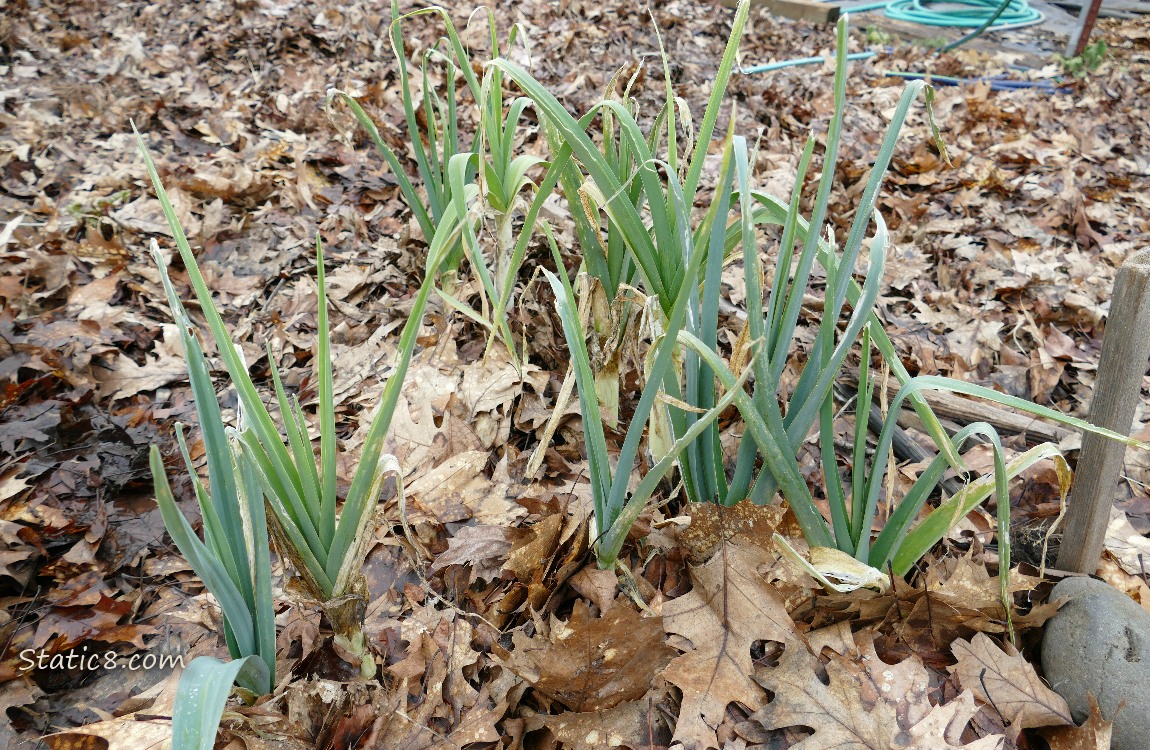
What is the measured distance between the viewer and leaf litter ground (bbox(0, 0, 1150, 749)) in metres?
1.05

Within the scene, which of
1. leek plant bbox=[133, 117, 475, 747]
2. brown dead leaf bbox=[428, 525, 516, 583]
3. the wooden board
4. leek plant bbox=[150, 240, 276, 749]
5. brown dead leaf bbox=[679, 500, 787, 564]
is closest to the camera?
leek plant bbox=[150, 240, 276, 749]

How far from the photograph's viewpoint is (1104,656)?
41.7 inches

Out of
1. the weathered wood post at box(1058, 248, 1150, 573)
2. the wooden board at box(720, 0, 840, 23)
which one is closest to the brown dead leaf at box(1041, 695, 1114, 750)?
the weathered wood post at box(1058, 248, 1150, 573)

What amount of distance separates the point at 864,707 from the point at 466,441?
37.2 inches

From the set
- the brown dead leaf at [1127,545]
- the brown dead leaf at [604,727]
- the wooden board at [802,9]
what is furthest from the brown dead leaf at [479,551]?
the wooden board at [802,9]

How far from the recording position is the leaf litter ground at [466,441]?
1053 millimetres

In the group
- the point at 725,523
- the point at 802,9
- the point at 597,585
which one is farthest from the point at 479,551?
the point at 802,9

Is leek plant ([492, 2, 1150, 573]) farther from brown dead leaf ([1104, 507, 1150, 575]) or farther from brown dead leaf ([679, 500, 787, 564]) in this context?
brown dead leaf ([1104, 507, 1150, 575])

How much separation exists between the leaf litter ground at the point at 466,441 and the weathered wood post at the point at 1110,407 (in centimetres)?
12

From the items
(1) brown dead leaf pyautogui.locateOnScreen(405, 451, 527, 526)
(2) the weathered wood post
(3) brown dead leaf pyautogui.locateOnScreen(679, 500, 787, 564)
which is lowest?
(1) brown dead leaf pyautogui.locateOnScreen(405, 451, 527, 526)

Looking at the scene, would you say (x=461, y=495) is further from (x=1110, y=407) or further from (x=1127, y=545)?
(x=1127, y=545)

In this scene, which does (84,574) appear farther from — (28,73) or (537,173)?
(28,73)

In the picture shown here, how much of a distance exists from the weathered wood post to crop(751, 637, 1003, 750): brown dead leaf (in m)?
0.38

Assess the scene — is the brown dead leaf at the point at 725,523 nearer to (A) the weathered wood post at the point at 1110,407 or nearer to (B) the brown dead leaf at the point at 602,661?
(B) the brown dead leaf at the point at 602,661
